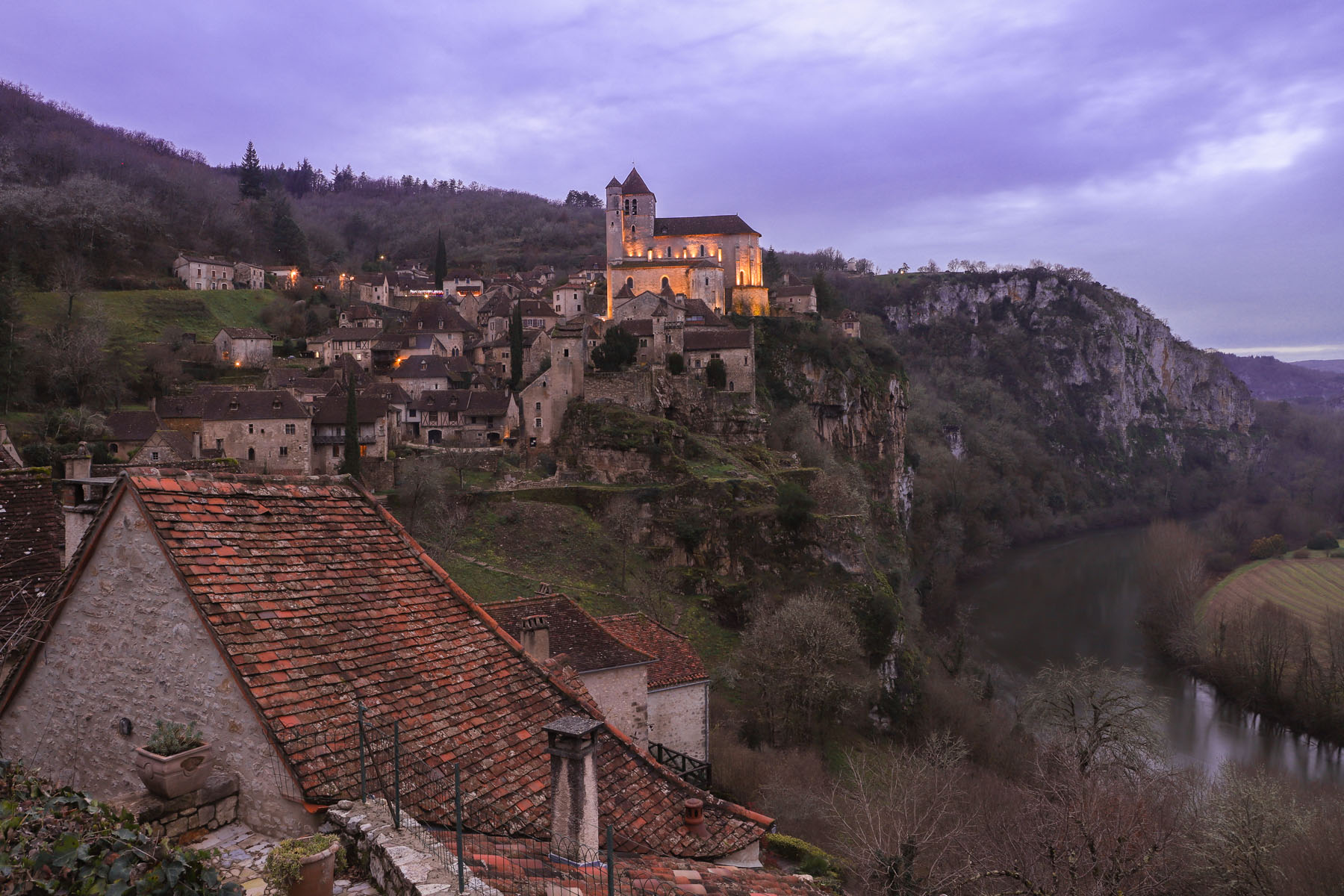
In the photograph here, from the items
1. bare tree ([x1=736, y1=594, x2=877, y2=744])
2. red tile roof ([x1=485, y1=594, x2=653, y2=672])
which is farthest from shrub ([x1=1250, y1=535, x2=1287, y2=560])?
red tile roof ([x1=485, y1=594, x2=653, y2=672])

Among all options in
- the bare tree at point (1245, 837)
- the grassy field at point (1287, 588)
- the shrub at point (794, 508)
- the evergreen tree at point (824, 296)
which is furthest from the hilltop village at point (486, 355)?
the grassy field at point (1287, 588)

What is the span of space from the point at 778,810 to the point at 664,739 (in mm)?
3168

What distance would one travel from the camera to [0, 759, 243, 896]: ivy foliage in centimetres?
331

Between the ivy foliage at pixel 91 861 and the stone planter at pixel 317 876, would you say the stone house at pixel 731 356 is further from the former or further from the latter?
the ivy foliage at pixel 91 861

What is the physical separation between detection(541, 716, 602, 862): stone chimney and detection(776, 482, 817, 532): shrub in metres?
32.8

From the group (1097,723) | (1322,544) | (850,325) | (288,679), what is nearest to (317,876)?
(288,679)

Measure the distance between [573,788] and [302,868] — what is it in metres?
1.78

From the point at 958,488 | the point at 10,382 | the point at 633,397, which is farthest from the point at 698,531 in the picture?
the point at 958,488

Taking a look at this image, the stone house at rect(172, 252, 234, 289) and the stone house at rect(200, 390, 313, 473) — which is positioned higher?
the stone house at rect(172, 252, 234, 289)

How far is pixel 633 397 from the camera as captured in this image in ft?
156

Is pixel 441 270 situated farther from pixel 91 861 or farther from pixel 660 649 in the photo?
pixel 91 861

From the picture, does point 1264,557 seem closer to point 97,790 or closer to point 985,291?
point 97,790

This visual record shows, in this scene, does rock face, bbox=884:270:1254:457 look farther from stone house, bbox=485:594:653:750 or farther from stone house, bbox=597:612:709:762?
stone house, bbox=485:594:653:750

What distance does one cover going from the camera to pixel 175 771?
4699mm
